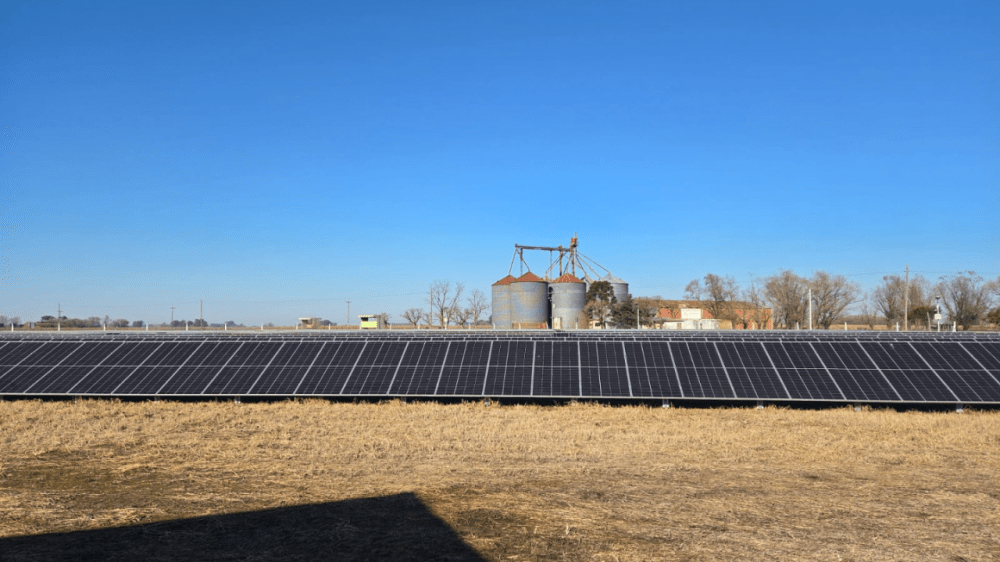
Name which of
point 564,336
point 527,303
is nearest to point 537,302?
point 527,303

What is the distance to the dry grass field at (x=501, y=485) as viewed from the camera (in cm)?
1102

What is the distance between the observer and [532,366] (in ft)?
94.1

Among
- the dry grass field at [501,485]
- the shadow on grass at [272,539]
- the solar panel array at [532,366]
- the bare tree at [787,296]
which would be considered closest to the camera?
the shadow on grass at [272,539]

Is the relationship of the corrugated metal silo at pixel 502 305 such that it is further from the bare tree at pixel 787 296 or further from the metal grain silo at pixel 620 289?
the bare tree at pixel 787 296

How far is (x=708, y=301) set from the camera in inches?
4309

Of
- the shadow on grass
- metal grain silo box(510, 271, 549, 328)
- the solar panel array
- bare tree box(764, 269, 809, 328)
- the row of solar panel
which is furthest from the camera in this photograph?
bare tree box(764, 269, 809, 328)

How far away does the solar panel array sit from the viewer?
86.1 feet

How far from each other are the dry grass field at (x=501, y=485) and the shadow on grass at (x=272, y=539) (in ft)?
0.16

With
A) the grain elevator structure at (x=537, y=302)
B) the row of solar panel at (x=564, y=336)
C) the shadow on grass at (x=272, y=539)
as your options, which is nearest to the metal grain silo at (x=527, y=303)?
the grain elevator structure at (x=537, y=302)

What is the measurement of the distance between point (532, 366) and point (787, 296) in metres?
86.2

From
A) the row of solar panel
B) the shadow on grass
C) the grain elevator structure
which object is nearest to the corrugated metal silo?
the grain elevator structure

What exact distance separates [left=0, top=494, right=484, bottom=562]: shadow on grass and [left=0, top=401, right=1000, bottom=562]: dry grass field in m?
0.05

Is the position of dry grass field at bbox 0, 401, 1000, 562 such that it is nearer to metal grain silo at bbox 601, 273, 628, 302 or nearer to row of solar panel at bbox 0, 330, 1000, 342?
row of solar panel at bbox 0, 330, 1000, 342

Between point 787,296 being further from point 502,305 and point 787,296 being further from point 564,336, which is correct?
point 564,336
